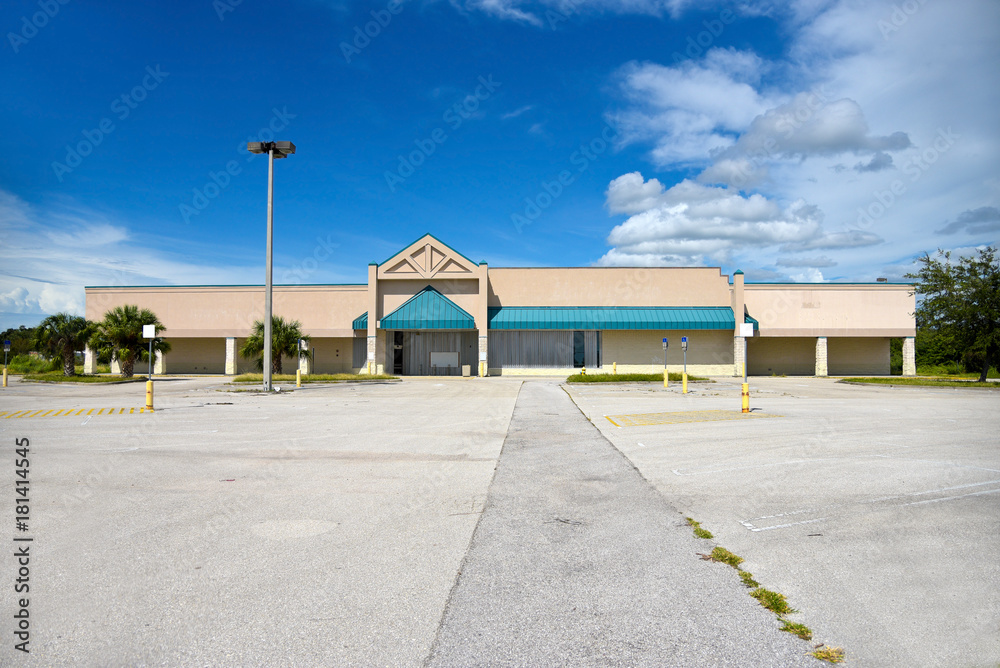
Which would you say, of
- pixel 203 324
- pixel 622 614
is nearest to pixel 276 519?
pixel 622 614

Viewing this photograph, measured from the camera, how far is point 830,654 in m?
3.54

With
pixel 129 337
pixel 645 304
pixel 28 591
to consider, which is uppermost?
pixel 645 304

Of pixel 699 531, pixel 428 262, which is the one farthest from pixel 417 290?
pixel 699 531

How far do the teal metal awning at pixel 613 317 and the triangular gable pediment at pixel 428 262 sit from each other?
12.6 feet

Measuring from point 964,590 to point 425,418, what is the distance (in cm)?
1331

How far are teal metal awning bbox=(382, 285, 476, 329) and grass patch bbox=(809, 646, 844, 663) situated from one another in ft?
129

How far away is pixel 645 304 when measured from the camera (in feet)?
147

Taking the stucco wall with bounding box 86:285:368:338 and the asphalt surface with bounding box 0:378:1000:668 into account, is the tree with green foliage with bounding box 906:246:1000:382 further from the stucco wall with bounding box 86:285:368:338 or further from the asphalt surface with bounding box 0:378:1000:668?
the stucco wall with bounding box 86:285:368:338

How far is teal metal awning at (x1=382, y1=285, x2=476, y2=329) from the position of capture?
42438 mm

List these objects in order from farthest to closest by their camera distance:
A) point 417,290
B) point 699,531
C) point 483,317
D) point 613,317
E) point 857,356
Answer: point 857,356
point 417,290
point 613,317
point 483,317
point 699,531

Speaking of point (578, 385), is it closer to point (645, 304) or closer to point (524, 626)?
point (645, 304)

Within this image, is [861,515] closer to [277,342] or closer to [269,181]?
[269,181]

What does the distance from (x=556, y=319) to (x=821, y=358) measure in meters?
19.6

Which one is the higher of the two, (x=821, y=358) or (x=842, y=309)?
(x=842, y=309)
